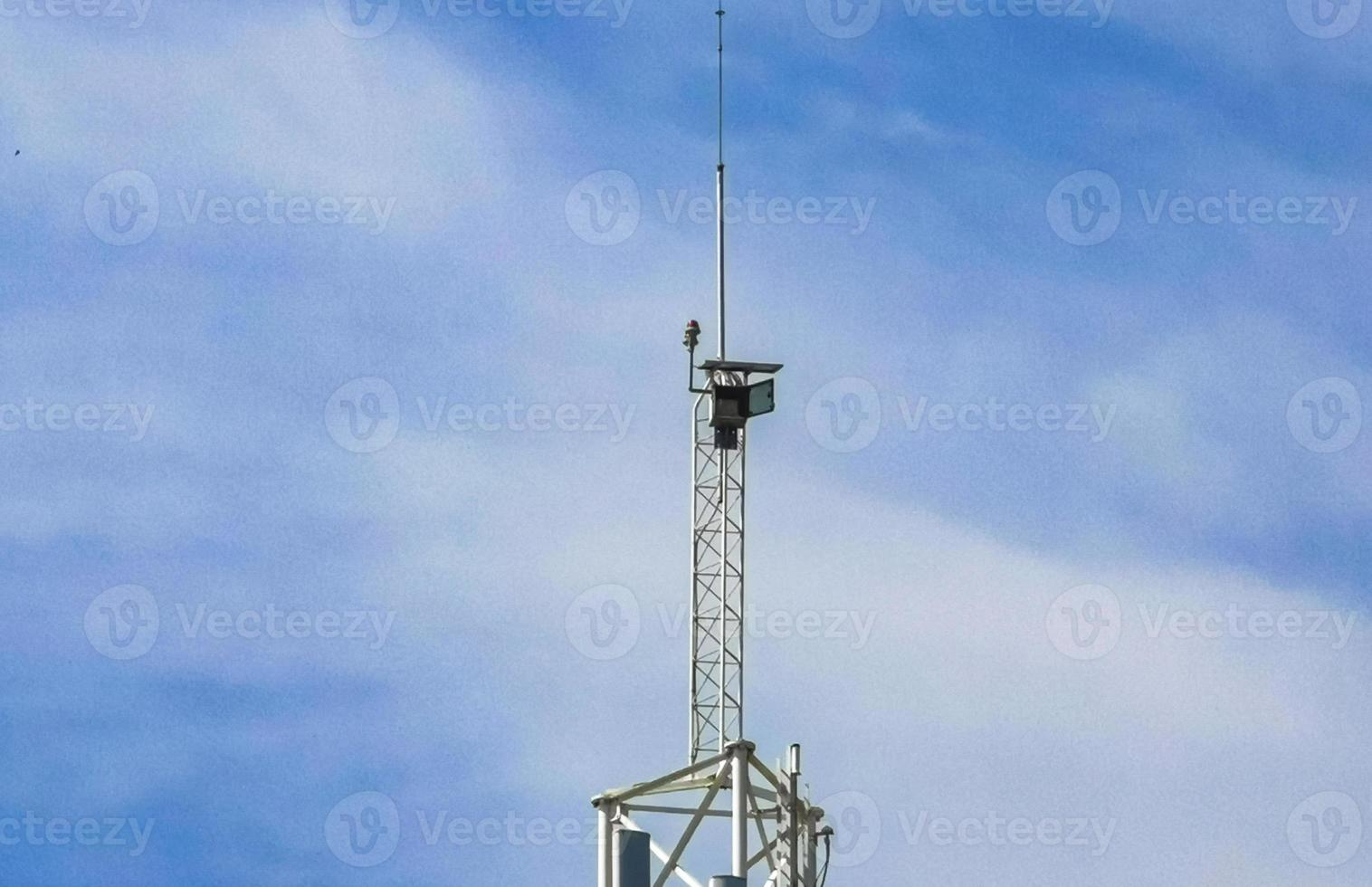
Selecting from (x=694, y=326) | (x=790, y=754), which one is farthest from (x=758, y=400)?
(x=790, y=754)

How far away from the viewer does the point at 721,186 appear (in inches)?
3880

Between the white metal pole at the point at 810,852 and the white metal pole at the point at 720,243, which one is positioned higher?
the white metal pole at the point at 720,243

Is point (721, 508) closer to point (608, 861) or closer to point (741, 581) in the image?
point (741, 581)

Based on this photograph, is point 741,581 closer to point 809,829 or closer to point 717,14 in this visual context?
point 809,829

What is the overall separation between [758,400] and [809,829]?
10528mm

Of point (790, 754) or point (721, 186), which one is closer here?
point (790, 754)

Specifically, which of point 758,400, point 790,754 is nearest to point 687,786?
point 790,754

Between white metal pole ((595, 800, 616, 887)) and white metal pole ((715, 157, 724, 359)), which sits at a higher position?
white metal pole ((715, 157, 724, 359))

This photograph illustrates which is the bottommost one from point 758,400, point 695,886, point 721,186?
point 695,886

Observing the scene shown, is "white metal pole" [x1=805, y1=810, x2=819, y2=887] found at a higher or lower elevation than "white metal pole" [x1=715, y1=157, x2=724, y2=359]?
lower

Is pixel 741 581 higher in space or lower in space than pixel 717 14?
lower

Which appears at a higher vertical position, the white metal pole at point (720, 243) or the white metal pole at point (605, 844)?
the white metal pole at point (720, 243)

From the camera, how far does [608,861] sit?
91.5 m

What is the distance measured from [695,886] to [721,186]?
1877 cm
